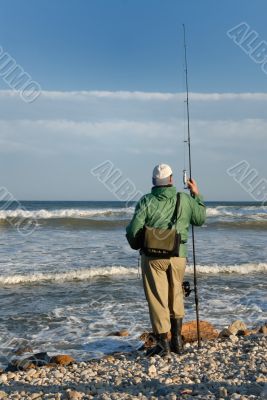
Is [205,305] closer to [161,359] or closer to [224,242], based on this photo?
[161,359]

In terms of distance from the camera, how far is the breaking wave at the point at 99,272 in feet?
33.4

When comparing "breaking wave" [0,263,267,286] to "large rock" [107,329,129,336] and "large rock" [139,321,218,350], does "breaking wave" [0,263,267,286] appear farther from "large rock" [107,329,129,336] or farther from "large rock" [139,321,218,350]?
"large rock" [139,321,218,350]

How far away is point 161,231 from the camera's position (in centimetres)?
462

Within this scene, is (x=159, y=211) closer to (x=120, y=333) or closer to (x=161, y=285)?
(x=161, y=285)

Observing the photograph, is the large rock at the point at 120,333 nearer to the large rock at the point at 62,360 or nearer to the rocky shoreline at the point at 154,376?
the rocky shoreline at the point at 154,376

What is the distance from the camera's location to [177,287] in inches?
191

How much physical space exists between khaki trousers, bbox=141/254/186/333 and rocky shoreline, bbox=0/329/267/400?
430 mm

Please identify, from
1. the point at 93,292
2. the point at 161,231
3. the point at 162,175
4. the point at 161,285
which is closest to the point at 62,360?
the point at 161,285

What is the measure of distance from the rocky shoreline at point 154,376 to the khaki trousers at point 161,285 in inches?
16.9

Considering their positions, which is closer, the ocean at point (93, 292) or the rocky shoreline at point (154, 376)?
the rocky shoreline at point (154, 376)

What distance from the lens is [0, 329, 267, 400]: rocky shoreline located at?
3736mm

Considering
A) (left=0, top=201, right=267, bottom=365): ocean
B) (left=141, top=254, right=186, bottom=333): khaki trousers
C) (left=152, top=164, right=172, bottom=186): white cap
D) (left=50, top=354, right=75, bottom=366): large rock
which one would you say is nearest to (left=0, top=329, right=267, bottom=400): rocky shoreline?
(left=50, top=354, right=75, bottom=366): large rock

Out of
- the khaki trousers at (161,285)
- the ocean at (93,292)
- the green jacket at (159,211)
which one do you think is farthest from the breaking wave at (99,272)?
the green jacket at (159,211)

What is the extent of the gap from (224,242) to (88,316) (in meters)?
10.8
